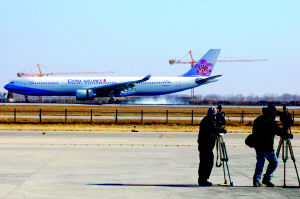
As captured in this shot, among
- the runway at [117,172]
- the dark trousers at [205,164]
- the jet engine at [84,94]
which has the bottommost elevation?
the runway at [117,172]

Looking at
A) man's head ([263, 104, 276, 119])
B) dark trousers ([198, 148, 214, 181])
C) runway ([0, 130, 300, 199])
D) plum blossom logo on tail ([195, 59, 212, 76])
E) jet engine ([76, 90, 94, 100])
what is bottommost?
runway ([0, 130, 300, 199])

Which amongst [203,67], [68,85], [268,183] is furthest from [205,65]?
[268,183]

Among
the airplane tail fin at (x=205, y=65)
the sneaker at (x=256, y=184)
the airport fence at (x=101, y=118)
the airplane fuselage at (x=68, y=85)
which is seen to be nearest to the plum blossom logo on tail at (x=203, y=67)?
the airplane tail fin at (x=205, y=65)

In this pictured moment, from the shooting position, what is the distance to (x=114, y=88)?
72250 mm

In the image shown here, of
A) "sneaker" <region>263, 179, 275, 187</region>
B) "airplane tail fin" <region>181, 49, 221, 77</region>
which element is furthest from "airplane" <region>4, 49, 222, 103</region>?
"sneaker" <region>263, 179, 275, 187</region>

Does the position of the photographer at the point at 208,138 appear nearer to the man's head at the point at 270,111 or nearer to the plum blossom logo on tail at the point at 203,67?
the man's head at the point at 270,111

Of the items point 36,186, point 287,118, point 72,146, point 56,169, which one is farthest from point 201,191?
point 72,146

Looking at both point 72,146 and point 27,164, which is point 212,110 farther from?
point 72,146

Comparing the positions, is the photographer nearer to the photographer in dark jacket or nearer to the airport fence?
the photographer in dark jacket

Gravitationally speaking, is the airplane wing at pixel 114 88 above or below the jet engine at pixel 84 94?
above

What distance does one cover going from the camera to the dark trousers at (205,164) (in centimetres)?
1051

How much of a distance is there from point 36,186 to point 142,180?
7.91 feet

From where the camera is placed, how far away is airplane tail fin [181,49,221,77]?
8182cm

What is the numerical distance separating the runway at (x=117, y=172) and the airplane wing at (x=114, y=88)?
51.2 meters
